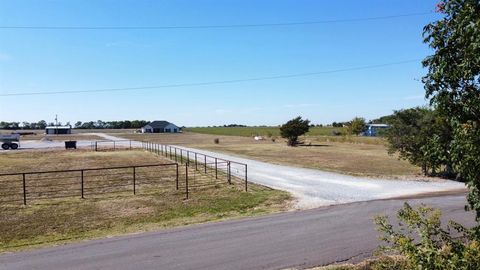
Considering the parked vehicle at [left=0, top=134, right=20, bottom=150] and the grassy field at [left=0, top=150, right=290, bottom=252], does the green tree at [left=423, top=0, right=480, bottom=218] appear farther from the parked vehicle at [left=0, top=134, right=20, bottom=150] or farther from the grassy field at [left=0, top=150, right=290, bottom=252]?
the parked vehicle at [left=0, top=134, right=20, bottom=150]

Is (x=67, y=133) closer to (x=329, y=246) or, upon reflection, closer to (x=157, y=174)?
(x=157, y=174)

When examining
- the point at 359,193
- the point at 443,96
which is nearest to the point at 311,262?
the point at 443,96

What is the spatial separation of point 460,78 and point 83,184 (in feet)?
69.4

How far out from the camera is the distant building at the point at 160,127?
15212 cm

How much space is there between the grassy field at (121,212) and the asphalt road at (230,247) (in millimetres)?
1391

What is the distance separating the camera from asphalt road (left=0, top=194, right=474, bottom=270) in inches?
352

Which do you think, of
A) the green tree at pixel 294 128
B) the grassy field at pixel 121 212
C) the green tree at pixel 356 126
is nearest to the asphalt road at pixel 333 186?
the grassy field at pixel 121 212

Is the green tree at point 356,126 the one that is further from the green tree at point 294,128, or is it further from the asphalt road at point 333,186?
the asphalt road at point 333,186

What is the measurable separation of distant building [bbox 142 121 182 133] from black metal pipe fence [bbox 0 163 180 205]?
409ft

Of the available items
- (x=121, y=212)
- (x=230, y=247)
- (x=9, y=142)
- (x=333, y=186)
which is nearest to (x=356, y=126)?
(x=9, y=142)

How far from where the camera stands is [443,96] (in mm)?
4184

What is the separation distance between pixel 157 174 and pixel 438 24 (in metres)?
24.4

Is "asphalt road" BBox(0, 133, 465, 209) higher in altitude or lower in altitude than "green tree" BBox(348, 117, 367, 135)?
lower

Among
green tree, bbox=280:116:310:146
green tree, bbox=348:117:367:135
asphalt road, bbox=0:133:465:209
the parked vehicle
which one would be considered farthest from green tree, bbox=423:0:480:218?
green tree, bbox=348:117:367:135
